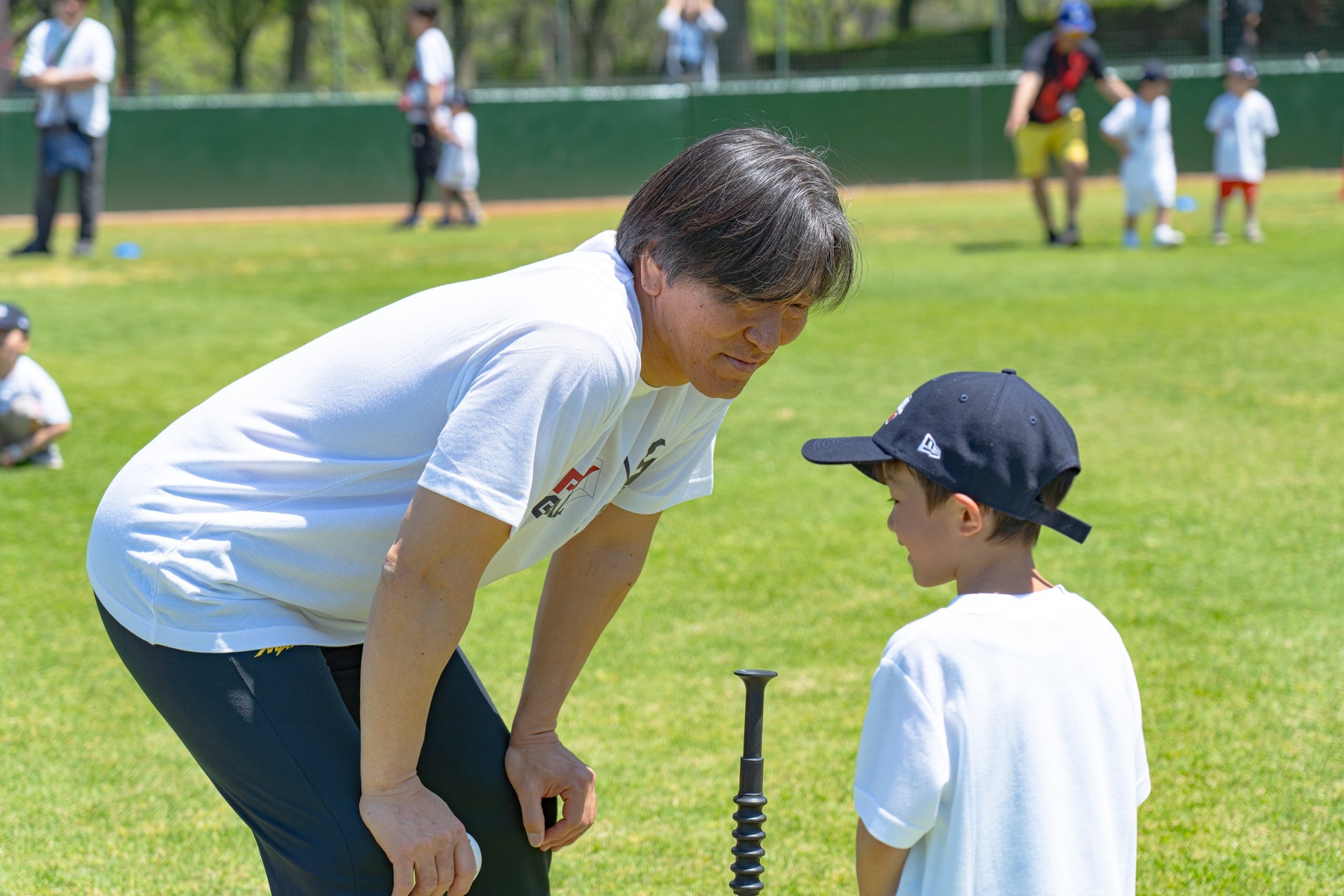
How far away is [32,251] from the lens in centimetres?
1421

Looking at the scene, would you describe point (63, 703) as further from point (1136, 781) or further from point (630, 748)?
point (1136, 781)

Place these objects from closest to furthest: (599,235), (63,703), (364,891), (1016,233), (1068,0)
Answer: (364,891) → (599,235) → (63,703) → (1068,0) → (1016,233)

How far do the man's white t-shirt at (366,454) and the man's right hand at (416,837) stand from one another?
304mm

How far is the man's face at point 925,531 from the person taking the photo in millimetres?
1962

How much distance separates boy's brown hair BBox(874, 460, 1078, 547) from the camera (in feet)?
6.31

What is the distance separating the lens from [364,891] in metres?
2.11

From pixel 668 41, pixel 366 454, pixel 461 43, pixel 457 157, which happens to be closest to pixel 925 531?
pixel 366 454

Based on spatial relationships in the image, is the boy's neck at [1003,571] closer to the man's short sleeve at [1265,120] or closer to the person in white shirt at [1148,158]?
the person in white shirt at [1148,158]

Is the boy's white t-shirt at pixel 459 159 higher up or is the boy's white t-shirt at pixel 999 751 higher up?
the boy's white t-shirt at pixel 459 159

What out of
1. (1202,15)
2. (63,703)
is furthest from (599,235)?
(1202,15)

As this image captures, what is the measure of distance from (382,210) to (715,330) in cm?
2148

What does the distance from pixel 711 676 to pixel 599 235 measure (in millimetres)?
2260

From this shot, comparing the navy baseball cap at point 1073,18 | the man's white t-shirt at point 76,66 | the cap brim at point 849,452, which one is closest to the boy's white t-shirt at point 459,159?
the man's white t-shirt at point 76,66

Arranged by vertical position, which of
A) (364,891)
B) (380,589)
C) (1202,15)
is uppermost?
(1202,15)
